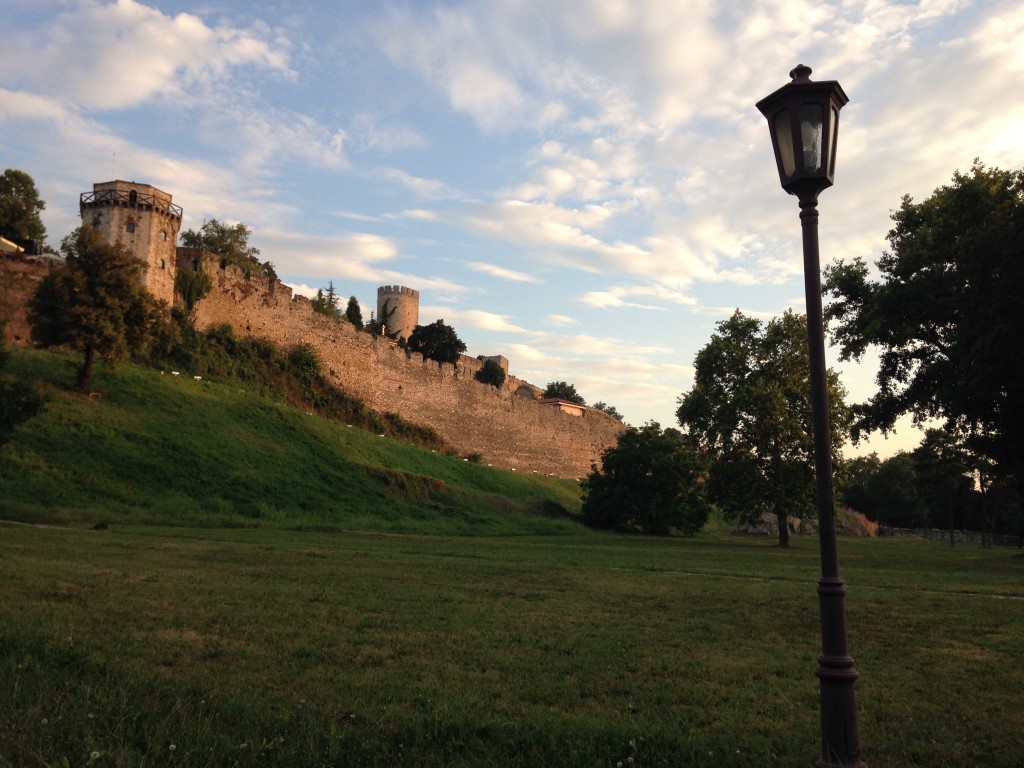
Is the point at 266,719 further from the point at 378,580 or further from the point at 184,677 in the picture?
the point at 378,580

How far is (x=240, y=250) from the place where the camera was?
6331cm

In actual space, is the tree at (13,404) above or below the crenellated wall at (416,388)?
below

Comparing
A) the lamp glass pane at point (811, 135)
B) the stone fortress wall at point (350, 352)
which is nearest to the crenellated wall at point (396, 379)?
the stone fortress wall at point (350, 352)

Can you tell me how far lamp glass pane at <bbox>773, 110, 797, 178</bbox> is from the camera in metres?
5.09

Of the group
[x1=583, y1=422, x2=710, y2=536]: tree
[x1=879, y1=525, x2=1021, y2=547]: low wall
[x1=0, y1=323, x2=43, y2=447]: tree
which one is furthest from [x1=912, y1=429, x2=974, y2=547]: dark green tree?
[x1=0, y1=323, x2=43, y2=447]: tree

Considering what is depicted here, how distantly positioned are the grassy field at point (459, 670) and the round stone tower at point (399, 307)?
93.6 metres

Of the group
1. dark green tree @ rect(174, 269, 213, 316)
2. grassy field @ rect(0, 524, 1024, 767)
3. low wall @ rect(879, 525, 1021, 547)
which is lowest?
low wall @ rect(879, 525, 1021, 547)

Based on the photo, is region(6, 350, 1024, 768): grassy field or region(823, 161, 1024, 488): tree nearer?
region(6, 350, 1024, 768): grassy field

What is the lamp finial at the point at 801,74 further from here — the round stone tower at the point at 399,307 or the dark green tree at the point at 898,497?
the round stone tower at the point at 399,307

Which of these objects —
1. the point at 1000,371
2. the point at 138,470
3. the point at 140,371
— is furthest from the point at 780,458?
the point at 140,371

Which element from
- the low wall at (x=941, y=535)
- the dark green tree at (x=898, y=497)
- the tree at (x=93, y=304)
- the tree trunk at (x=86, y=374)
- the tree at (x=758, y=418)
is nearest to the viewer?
the tree at (x=93, y=304)

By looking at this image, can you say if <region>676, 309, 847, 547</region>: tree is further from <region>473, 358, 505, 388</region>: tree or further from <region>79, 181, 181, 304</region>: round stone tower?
<region>473, 358, 505, 388</region>: tree

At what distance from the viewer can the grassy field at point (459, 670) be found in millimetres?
4914

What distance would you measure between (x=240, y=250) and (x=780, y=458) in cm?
4525
